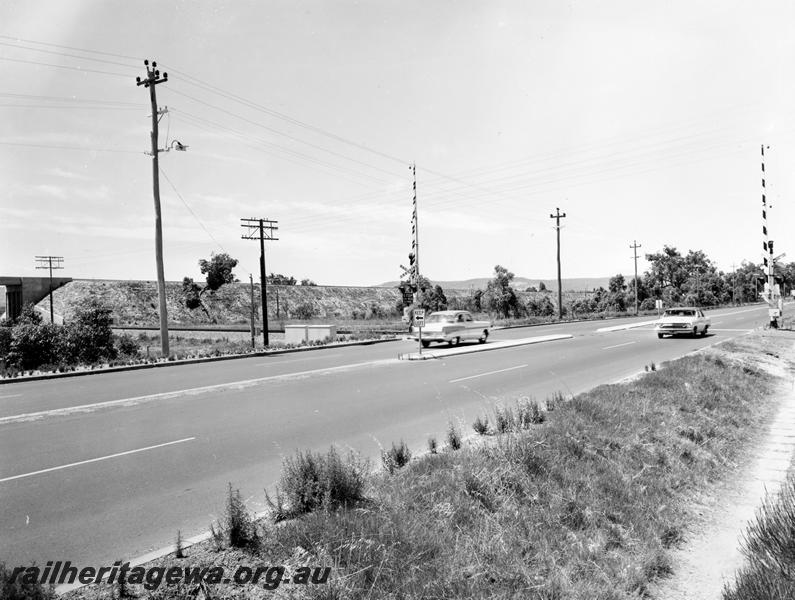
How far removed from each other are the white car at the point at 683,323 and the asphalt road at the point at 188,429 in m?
10.0

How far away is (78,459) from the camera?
775 centimetres

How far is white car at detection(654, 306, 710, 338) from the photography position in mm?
28906

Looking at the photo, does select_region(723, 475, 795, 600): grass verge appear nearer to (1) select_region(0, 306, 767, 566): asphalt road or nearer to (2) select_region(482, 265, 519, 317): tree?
(1) select_region(0, 306, 767, 566): asphalt road

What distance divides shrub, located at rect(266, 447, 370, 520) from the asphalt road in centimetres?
82

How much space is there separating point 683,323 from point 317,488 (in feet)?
94.3

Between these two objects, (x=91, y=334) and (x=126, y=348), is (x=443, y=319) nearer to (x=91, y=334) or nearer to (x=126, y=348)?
(x=126, y=348)

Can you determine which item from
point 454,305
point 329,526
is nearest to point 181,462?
point 329,526

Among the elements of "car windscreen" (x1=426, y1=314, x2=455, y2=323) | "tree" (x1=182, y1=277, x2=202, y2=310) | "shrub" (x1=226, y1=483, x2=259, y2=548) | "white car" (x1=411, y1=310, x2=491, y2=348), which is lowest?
"shrub" (x1=226, y1=483, x2=259, y2=548)

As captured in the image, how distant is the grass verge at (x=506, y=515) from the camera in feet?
13.3

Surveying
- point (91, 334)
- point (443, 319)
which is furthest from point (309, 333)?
point (91, 334)

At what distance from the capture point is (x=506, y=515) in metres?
5.20

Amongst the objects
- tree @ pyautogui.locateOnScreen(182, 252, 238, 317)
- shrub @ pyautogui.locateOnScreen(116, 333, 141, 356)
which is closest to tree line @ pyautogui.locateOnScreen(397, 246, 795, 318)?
tree @ pyautogui.locateOnScreen(182, 252, 238, 317)

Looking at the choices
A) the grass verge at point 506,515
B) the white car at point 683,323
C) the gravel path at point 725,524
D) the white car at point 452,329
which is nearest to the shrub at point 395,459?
the grass verge at point 506,515

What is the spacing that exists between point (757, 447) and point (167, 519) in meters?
8.92
